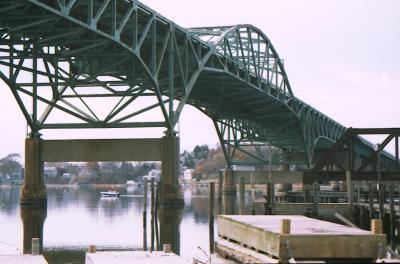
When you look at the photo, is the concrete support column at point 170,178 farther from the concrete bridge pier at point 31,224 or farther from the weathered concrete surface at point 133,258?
the weathered concrete surface at point 133,258

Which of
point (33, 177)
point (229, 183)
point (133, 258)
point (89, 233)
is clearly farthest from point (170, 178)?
point (229, 183)

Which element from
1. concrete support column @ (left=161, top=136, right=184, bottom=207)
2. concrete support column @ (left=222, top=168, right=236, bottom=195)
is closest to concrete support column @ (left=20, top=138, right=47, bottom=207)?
concrete support column @ (left=161, top=136, right=184, bottom=207)

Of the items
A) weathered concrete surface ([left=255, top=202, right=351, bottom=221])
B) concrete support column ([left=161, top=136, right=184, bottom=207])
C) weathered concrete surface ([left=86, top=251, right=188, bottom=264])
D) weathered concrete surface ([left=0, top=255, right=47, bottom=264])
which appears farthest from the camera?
concrete support column ([left=161, top=136, right=184, bottom=207])

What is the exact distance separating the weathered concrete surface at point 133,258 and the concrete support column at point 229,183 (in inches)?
3937

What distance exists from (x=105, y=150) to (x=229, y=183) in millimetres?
63641

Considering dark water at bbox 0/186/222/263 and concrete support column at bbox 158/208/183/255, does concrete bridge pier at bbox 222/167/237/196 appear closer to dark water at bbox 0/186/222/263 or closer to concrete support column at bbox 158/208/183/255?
concrete support column at bbox 158/208/183/255

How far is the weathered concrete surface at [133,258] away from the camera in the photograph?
21303 millimetres

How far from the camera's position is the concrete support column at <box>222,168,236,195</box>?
4859 inches

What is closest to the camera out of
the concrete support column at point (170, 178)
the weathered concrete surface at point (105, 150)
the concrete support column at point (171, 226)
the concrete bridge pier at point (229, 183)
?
the concrete support column at point (171, 226)

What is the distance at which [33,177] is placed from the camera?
63875mm

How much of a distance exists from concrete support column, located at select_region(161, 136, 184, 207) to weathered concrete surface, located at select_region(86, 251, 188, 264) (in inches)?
1466

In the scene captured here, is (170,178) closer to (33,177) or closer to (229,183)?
(33,177)

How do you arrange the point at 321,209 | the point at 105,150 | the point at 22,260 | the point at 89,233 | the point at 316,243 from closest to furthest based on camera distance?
the point at 316,243 < the point at 22,260 < the point at 321,209 < the point at 89,233 < the point at 105,150

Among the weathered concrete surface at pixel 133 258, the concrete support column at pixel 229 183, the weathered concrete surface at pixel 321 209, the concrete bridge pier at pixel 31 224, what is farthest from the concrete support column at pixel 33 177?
the concrete support column at pixel 229 183
